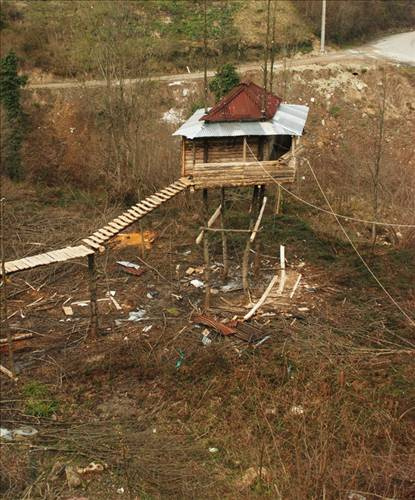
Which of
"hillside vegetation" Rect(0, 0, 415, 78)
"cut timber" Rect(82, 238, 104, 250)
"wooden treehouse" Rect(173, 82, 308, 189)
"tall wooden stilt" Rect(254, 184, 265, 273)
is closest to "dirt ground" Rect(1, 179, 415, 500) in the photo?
"tall wooden stilt" Rect(254, 184, 265, 273)

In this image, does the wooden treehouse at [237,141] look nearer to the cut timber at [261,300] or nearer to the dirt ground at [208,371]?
the cut timber at [261,300]

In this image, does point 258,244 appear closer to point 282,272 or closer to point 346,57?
point 282,272

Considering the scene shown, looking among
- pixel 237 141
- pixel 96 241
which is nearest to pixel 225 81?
pixel 237 141

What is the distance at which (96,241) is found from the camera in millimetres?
14742

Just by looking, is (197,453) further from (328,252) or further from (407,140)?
(407,140)

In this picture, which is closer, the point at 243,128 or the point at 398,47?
the point at 243,128

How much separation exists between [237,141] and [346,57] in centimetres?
2473

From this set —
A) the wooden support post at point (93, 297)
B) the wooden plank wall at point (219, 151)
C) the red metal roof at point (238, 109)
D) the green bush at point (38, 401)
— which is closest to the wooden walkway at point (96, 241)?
the wooden support post at point (93, 297)

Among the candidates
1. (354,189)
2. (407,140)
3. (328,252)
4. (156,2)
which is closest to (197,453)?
(328,252)

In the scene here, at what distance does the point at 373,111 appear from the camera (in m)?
33.4

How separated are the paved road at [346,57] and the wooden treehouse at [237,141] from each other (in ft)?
48.9

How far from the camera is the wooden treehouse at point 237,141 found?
50.3ft

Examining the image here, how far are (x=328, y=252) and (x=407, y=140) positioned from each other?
13739 millimetres

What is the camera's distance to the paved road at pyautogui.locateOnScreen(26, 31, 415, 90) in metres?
33.1
